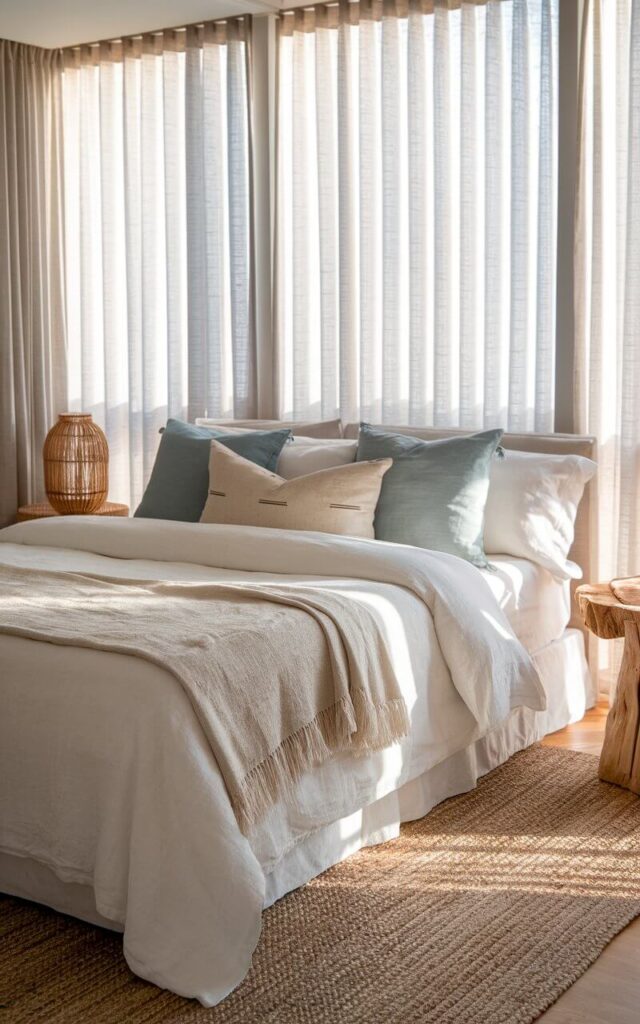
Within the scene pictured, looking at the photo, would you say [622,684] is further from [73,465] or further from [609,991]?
[73,465]

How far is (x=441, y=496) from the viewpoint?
357 cm

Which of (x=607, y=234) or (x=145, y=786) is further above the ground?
(x=607, y=234)

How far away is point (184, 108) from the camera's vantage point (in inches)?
199

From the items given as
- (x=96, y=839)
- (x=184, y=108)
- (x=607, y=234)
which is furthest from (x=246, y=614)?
(x=184, y=108)

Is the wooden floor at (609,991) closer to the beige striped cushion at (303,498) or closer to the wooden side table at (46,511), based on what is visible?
the beige striped cushion at (303,498)

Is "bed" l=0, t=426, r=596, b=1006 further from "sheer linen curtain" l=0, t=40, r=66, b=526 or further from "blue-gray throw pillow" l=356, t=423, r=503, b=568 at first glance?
"sheer linen curtain" l=0, t=40, r=66, b=526

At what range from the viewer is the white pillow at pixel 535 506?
12.2ft

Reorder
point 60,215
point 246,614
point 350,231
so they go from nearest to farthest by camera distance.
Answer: point 246,614
point 350,231
point 60,215

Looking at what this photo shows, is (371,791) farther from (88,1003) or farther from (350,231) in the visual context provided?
(350,231)

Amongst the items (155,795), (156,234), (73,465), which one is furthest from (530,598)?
(156,234)

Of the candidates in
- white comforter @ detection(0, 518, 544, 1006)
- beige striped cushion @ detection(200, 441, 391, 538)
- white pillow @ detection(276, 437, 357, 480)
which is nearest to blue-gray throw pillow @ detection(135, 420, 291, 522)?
white pillow @ detection(276, 437, 357, 480)

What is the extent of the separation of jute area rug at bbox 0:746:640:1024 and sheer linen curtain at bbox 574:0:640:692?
1.21 m

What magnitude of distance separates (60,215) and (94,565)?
2.66 m

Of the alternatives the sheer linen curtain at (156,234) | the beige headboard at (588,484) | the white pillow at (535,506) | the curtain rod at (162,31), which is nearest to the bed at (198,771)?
the white pillow at (535,506)
